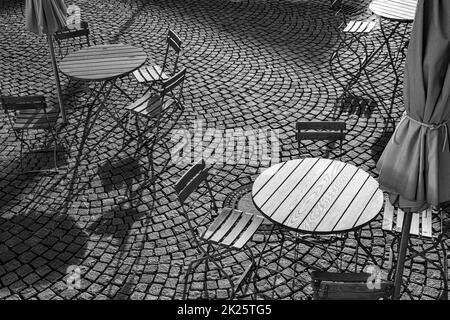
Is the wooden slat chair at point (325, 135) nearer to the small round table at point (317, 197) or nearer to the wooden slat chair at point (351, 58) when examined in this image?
the small round table at point (317, 197)

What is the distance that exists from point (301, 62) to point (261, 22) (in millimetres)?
2295

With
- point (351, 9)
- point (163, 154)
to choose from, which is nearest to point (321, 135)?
point (163, 154)

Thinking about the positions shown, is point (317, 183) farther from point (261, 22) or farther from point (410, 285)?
point (261, 22)

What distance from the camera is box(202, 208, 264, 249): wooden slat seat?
5.18 m

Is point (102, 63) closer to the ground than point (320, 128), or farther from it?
closer to the ground

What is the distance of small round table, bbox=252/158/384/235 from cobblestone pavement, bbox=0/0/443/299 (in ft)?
3.36

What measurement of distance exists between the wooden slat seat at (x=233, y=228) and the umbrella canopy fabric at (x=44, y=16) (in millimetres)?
4096

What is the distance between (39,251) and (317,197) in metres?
3.29

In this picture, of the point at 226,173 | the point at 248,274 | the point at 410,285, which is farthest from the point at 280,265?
the point at 226,173

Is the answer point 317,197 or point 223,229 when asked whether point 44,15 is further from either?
point 317,197

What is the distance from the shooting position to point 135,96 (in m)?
9.10

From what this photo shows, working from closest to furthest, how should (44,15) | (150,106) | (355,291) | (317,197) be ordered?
(355,291)
(317,197)
(44,15)
(150,106)

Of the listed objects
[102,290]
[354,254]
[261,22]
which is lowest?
[102,290]

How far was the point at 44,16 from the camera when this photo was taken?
24.7 feet
